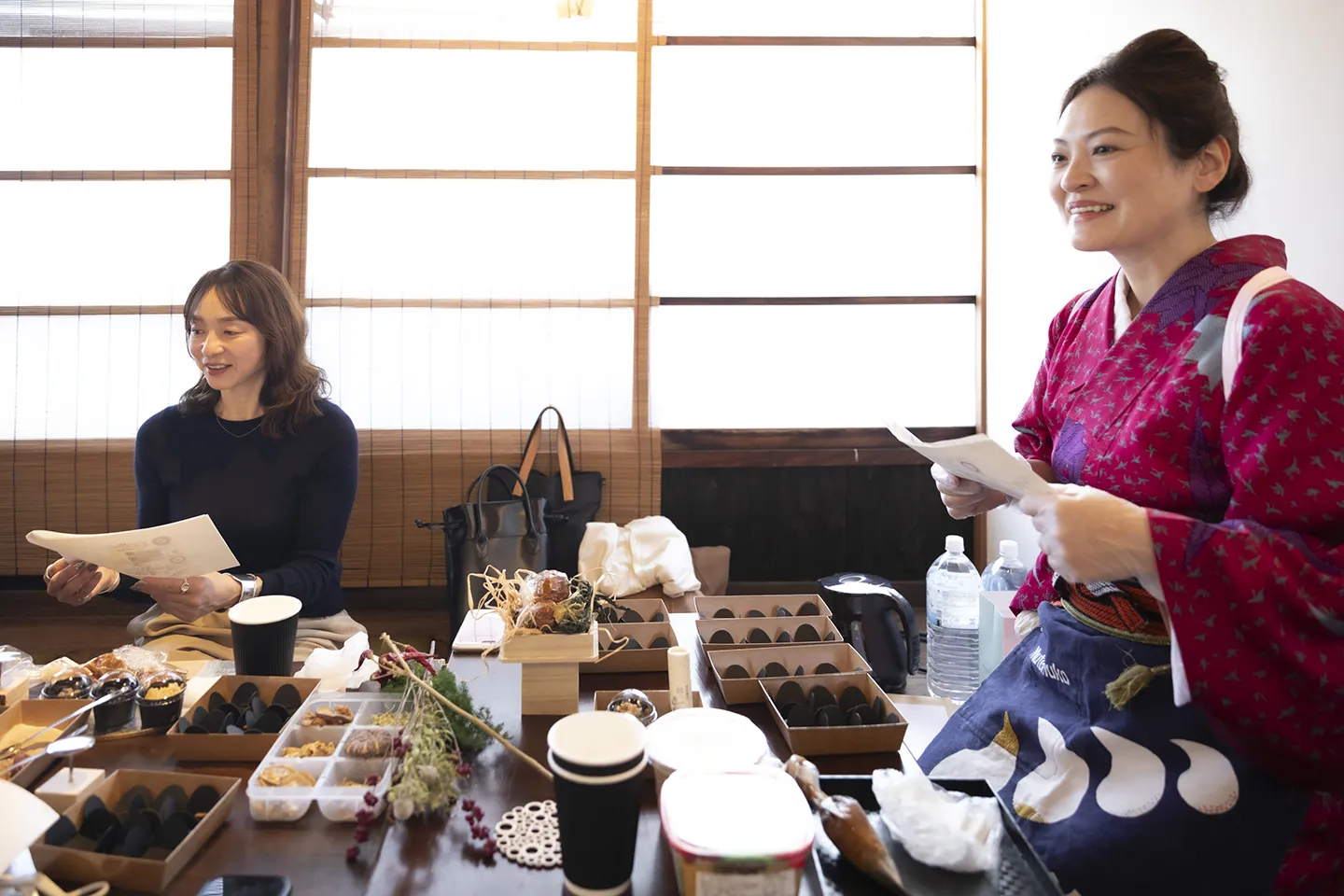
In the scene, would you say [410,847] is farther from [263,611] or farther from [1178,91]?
[1178,91]

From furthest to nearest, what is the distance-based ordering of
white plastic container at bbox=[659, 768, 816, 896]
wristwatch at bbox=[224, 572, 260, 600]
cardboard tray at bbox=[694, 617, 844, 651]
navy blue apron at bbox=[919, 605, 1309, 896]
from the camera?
wristwatch at bbox=[224, 572, 260, 600] → cardboard tray at bbox=[694, 617, 844, 651] → navy blue apron at bbox=[919, 605, 1309, 896] → white plastic container at bbox=[659, 768, 816, 896]

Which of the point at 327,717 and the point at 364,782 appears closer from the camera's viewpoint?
the point at 364,782

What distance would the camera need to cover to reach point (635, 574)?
2.75 metres

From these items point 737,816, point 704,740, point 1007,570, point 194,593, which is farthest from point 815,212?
point 737,816

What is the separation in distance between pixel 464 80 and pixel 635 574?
1.89 m

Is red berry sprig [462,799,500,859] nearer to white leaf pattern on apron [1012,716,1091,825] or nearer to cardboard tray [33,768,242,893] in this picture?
cardboard tray [33,768,242,893]

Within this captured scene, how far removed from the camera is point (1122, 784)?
3.71 feet

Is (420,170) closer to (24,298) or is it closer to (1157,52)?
(24,298)

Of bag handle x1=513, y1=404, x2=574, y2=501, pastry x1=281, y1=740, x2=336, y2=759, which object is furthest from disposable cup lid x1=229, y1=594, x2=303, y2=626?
bag handle x1=513, y1=404, x2=574, y2=501

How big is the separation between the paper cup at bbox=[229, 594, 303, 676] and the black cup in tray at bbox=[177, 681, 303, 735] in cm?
6

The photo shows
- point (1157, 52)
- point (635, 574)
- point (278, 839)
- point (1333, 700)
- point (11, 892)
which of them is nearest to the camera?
point (11, 892)

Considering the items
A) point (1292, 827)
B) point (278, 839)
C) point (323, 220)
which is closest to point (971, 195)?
point (323, 220)

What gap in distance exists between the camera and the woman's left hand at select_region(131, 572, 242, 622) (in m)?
1.58

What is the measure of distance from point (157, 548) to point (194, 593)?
0.32 metres
